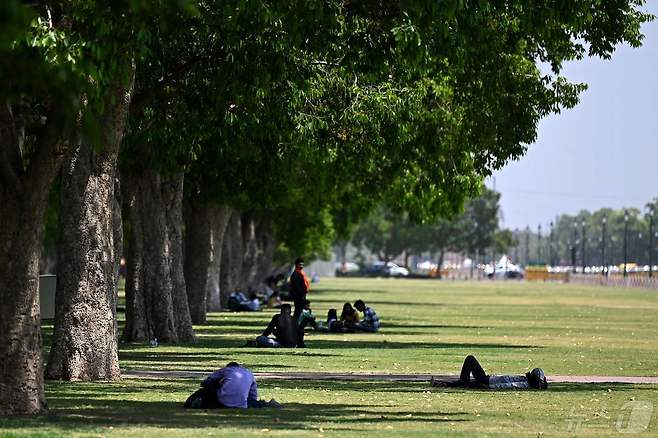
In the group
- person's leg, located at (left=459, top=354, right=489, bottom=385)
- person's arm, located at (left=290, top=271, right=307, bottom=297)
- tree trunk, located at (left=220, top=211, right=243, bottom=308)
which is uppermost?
tree trunk, located at (left=220, top=211, right=243, bottom=308)

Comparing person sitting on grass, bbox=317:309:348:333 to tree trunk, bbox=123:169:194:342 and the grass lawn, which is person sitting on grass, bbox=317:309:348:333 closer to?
the grass lawn

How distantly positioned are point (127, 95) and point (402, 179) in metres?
27.2

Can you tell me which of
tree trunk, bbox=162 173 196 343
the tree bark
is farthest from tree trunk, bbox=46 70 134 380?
tree trunk, bbox=162 173 196 343

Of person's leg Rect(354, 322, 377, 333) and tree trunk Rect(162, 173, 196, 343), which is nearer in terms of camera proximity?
tree trunk Rect(162, 173, 196, 343)

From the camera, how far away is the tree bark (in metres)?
17.5

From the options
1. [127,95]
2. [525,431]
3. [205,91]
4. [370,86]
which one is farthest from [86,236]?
[370,86]

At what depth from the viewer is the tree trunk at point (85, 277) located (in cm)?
2345

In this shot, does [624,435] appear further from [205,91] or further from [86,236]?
[205,91]

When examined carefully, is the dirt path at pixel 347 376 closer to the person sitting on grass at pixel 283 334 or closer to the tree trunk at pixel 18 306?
the tree trunk at pixel 18 306

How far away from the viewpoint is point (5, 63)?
8.20 metres

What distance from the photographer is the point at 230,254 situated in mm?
69438

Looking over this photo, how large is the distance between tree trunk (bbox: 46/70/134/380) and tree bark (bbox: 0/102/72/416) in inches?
221

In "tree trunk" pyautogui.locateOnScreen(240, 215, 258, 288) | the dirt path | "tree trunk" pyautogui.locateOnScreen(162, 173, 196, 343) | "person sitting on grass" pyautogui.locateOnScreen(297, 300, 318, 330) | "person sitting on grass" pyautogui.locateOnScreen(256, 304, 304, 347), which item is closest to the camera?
the dirt path

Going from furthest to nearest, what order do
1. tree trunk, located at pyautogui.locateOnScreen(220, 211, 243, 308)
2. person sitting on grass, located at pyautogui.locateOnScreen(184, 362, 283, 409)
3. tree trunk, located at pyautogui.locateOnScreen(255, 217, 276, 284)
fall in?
1. tree trunk, located at pyautogui.locateOnScreen(255, 217, 276, 284)
2. tree trunk, located at pyautogui.locateOnScreen(220, 211, 243, 308)
3. person sitting on grass, located at pyautogui.locateOnScreen(184, 362, 283, 409)
